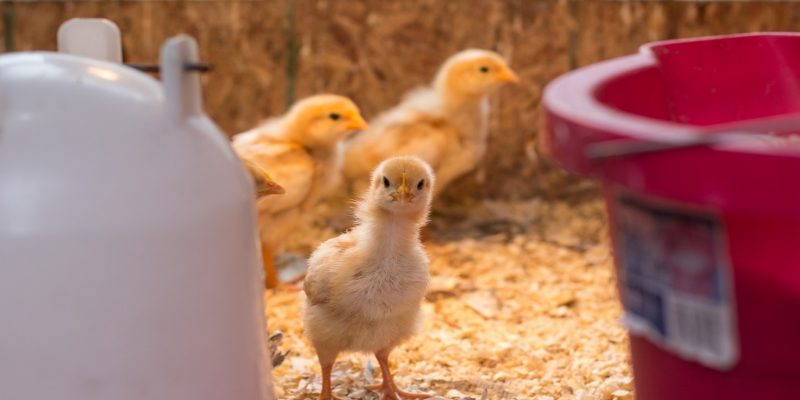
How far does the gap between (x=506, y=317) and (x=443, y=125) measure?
781 mm

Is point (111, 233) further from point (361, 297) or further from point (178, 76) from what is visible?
point (361, 297)

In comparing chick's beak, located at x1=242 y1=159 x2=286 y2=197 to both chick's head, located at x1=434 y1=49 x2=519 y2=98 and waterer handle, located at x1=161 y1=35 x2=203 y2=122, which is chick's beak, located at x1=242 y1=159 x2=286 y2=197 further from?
chick's head, located at x1=434 y1=49 x2=519 y2=98

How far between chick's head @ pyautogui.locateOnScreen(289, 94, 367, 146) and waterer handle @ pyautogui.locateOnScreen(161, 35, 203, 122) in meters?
1.39

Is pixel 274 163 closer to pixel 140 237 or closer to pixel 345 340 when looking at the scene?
pixel 345 340

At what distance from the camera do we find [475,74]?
276 centimetres

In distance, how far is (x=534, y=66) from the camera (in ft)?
Result: 9.84

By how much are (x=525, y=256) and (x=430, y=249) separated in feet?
0.89

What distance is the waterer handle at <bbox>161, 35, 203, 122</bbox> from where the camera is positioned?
1.01 meters

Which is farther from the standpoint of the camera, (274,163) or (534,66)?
(534,66)

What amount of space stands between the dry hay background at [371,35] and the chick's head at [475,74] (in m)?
0.22

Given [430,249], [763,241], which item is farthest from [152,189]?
[430,249]

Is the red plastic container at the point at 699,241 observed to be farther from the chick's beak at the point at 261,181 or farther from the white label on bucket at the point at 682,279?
the chick's beak at the point at 261,181

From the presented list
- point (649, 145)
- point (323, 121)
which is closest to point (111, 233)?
point (649, 145)

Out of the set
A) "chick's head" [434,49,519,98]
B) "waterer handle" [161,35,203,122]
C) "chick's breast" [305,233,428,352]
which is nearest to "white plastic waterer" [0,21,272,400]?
"waterer handle" [161,35,203,122]
